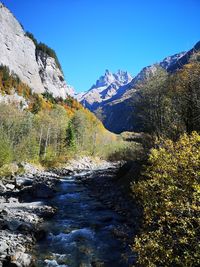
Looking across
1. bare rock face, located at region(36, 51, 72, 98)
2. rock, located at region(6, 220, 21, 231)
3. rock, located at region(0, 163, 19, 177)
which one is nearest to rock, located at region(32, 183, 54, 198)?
rock, located at region(0, 163, 19, 177)

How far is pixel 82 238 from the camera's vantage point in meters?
21.4

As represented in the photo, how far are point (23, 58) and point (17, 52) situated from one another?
5238 millimetres

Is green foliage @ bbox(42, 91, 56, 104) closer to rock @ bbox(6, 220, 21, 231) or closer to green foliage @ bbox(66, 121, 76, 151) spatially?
green foliage @ bbox(66, 121, 76, 151)

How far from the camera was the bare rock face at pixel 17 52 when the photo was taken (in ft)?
545

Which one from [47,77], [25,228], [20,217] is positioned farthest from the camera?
[47,77]

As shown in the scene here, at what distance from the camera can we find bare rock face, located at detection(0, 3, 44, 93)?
166 m

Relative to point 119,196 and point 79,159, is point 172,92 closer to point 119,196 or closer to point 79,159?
point 119,196

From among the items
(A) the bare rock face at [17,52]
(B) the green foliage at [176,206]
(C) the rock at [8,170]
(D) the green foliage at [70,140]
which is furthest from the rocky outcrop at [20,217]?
(A) the bare rock face at [17,52]

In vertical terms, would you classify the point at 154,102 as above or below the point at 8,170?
above

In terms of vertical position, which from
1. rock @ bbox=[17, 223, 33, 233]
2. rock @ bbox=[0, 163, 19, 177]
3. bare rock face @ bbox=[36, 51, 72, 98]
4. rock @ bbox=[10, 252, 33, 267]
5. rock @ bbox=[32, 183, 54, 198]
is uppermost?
bare rock face @ bbox=[36, 51, 72, 98]

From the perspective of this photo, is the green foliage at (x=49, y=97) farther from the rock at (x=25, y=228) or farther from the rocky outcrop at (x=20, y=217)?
the rock at (x=25, y=228)

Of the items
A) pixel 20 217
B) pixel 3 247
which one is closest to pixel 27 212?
pixel 20 217

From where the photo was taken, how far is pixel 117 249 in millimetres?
19125

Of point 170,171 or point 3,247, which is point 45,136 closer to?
point 3,247
